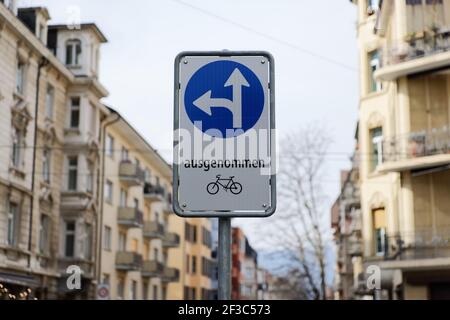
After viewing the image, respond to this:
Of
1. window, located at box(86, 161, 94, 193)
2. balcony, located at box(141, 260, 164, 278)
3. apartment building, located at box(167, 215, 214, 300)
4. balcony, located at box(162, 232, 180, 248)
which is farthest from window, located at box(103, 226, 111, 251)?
apartment building, located at box(167, 215, 214, 300)

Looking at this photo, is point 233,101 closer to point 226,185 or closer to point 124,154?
point 226,185

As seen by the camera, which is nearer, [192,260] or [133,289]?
[133,289]

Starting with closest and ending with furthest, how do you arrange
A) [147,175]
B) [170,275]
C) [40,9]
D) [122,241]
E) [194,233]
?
[40,9]
[122,241]
[147,175]
[170,275]
[194,233]

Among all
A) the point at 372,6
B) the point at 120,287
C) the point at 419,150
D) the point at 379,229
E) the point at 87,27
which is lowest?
the point at 120,287

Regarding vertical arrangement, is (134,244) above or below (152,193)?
below

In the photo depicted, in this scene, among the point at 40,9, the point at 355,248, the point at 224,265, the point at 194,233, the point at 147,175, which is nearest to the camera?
the point at 224,265

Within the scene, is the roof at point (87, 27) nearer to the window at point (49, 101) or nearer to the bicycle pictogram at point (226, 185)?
the window at point (49, 101)

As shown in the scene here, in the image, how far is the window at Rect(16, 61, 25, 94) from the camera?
1067 inches

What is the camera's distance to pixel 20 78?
27375 millimetres

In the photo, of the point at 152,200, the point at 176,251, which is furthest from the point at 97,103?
the point at 176,251

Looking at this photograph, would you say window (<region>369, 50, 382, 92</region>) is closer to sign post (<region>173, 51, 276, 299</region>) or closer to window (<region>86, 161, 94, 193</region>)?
window (<region>86, 161, 94, 193</region>)

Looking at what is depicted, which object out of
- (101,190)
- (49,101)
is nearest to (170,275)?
(101,190)

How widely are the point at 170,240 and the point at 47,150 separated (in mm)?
21933

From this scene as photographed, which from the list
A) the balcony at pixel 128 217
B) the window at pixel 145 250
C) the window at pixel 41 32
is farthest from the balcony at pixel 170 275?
the window at pixel 41 32
